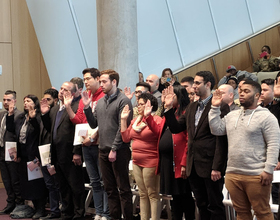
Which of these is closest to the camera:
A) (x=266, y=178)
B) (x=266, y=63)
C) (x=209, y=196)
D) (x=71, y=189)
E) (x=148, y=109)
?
(x=266, y=178)

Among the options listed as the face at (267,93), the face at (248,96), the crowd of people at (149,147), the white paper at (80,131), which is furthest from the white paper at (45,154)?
the face at (248,96)

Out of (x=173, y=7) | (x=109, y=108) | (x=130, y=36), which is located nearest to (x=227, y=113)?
(x=109, y=108)

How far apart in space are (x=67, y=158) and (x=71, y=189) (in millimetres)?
379

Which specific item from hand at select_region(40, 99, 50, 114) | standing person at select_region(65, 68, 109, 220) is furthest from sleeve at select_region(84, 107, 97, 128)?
hand at select_region(40, 99, 50, 114)

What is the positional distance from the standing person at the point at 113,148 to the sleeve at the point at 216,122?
125 centimetres

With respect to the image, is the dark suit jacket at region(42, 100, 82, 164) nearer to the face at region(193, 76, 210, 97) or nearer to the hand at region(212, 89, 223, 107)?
the face at region(193, 76, 210, 97)

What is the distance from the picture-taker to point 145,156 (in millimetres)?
4668

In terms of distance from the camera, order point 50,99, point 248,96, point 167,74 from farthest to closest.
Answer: point 167,74, point 50,99, point 248,96

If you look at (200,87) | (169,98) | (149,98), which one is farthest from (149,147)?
(200,87)

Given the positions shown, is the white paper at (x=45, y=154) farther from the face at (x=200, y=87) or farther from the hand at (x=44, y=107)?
the face at (x=200, y=87)

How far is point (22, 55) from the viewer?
8.78 m

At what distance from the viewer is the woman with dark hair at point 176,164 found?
14.5 feet

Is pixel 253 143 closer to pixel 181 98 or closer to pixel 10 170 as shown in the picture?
pixel 181 98

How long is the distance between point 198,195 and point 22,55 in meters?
5.60
